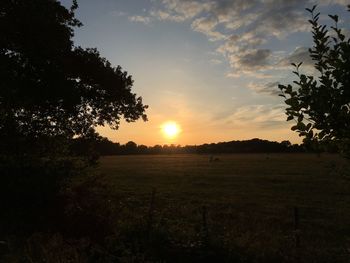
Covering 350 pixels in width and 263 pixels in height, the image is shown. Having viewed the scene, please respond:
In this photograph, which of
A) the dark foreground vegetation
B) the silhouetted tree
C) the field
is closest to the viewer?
the dark foreground vegetation

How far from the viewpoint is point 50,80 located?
53.1 ft

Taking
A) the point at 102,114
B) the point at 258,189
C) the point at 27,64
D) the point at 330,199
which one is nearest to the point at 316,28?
the point at 27,64

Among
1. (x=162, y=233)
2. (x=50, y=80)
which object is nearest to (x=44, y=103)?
(x=50, y=80)

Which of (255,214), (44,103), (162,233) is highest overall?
(44,103)

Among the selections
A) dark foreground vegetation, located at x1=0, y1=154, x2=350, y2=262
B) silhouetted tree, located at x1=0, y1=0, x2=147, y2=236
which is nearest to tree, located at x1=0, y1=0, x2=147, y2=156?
silhouetted tree, located at x1=0, y1=0, x2=147, y2=236

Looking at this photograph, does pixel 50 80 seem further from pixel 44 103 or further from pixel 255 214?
pixel 255 214

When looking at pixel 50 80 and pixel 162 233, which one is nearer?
pixel 162 233

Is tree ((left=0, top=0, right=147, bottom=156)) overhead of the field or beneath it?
overhead

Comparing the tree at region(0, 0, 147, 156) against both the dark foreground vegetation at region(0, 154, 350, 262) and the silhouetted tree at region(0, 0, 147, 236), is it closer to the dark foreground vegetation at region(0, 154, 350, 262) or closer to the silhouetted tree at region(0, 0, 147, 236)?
the silhouetted tree at region(0, 0, 147, 236)

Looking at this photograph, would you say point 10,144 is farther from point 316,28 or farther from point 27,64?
point 316,28

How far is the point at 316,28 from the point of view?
5727 mm

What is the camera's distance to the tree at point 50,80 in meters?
15.0

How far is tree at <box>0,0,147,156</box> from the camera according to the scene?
14953 millimetres

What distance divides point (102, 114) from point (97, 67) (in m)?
2.21
